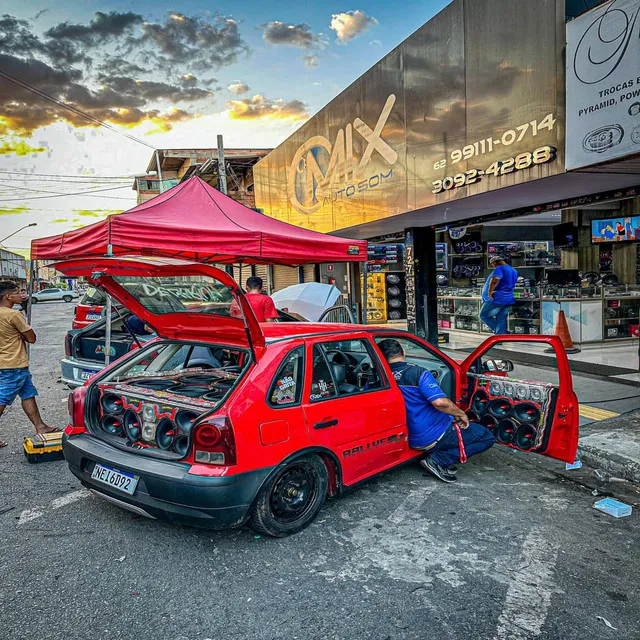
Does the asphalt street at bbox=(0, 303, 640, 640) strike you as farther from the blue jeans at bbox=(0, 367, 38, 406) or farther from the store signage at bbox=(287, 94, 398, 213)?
the store signage at bbox=(287, 94, 398, 213)

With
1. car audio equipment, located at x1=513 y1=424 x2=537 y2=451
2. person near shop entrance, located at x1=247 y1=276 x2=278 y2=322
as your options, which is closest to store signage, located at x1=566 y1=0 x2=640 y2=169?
car audio equipment, located at x1=513 y1=424 x2=537 y2=451

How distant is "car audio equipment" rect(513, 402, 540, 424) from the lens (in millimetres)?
4414

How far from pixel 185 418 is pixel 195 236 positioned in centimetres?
368

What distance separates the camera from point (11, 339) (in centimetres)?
530

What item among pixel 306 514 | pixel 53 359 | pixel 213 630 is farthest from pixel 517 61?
pixel 53 359

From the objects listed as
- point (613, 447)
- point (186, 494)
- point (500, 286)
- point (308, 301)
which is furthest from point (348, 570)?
point (308, 301)

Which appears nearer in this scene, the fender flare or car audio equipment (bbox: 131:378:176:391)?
the fender flare

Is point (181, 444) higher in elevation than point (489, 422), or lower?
higher

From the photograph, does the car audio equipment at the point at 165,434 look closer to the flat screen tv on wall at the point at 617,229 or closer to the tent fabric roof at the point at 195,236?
the tent fabric roof at the point at 195,236

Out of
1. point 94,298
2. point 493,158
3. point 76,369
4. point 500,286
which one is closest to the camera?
point 76,369

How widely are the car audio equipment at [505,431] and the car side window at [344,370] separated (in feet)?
4.11

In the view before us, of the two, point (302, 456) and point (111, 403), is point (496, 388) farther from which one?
point (111, 403)

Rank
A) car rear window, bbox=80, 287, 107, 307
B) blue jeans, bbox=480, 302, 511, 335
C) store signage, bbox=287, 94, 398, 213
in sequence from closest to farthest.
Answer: blue jeans, bbox=480, 302, 511, 335, car rear window, bbox=80, 287, 107, 307, store signage, bbox=287, 94, 398, 213

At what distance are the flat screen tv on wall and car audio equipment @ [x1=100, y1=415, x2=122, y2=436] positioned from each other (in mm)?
12755
